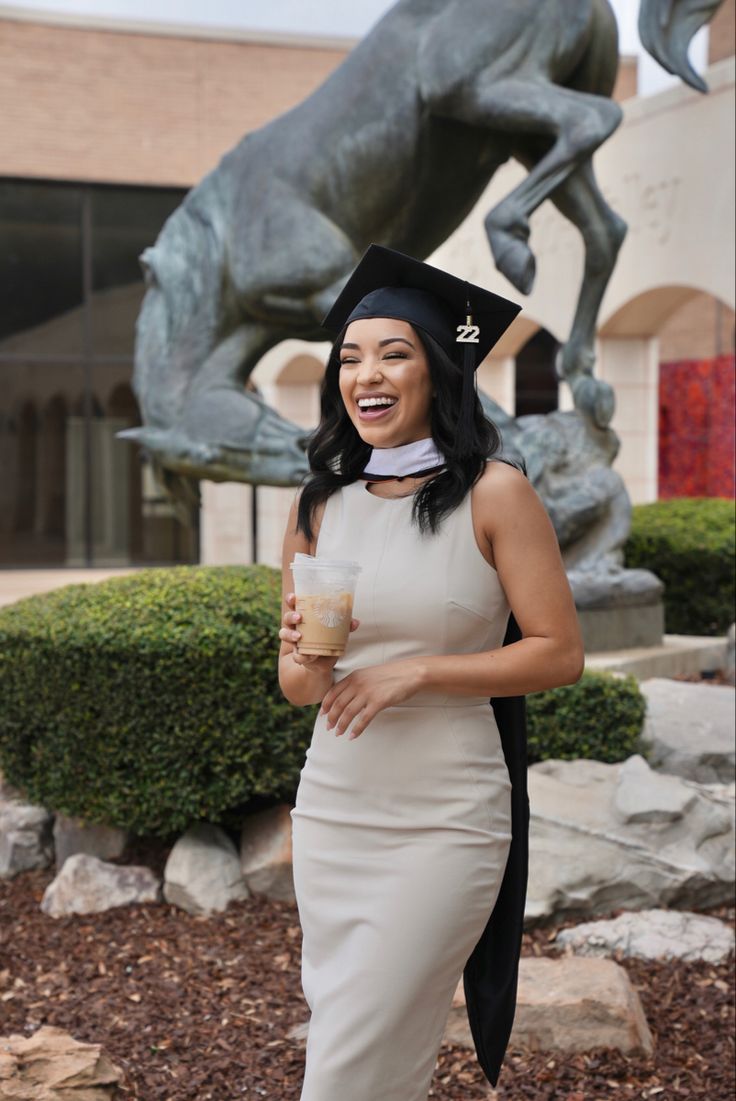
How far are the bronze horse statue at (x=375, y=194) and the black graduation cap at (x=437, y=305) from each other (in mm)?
4078

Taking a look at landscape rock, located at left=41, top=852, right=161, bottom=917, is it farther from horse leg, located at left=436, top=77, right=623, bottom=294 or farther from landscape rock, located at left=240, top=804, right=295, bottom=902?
horse leg, located at left=436, top=77, right=623, bottom=294

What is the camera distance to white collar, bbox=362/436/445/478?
2242 millimetres

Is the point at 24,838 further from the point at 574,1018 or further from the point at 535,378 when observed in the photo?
the point at 535,378

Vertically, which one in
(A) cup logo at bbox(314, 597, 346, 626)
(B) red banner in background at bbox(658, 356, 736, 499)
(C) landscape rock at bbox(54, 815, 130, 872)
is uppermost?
(B) red banner in background at bbox(658, 356, 736, 499)

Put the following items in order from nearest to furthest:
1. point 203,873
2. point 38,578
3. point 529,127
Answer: point 203,873 < point 529,127 < point 38,578

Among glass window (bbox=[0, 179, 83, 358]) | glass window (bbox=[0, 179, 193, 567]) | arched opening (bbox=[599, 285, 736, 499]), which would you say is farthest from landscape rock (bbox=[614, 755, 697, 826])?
glass window (bbox=[0, 179, 83, 358])

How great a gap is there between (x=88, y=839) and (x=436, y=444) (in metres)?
3.41

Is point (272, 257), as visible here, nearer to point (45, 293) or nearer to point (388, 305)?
point (388, 305)

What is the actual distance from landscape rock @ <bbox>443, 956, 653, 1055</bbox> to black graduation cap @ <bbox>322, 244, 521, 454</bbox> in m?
1.95

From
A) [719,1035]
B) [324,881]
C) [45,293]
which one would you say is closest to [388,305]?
[324,881]

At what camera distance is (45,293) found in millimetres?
18578

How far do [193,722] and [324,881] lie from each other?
254cm

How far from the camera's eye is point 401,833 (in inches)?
83.6

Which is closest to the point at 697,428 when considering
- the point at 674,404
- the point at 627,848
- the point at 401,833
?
the point at 674,404
